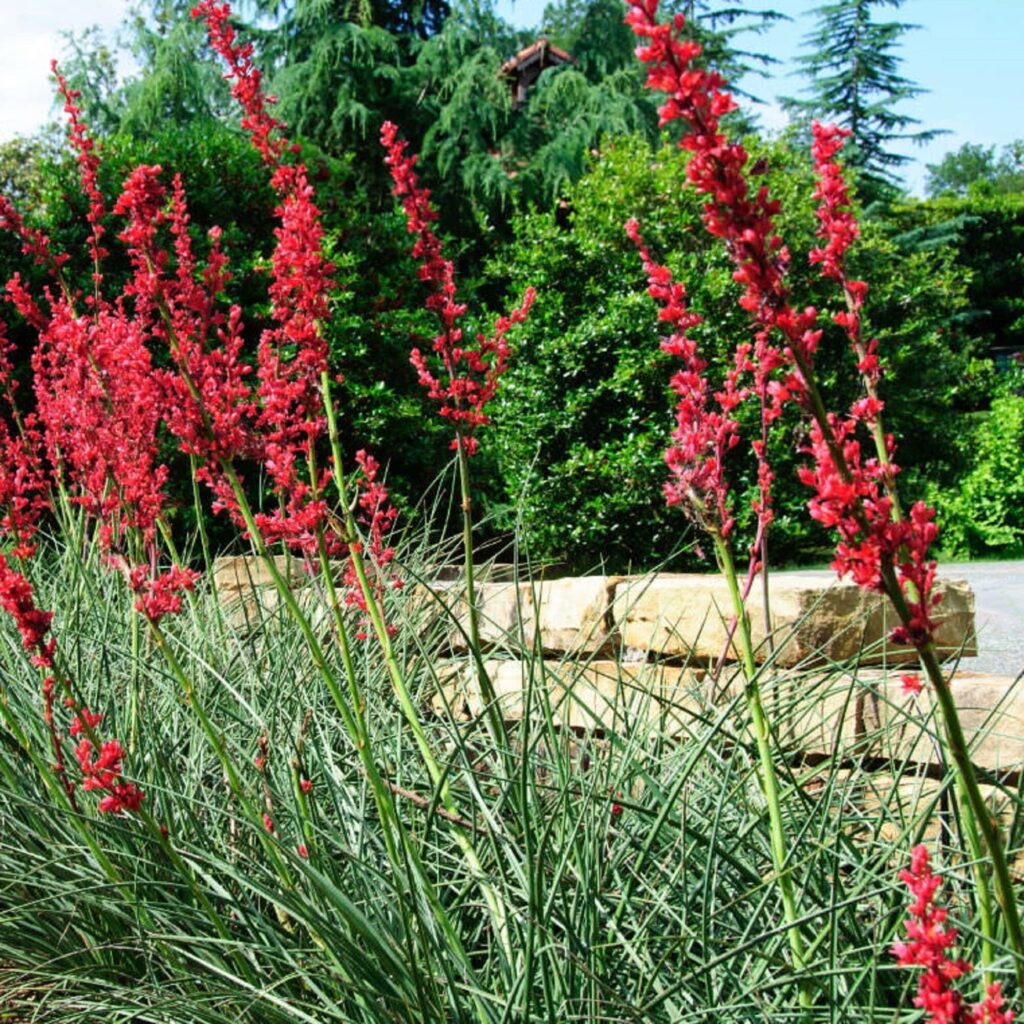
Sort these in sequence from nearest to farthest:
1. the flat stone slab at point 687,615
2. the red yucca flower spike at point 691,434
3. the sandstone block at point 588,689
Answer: the red yucca flower spike at point 691,434, the sandstone block at point 588,689, the flat stone slab at point 687,615

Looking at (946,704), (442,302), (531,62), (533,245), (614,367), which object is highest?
(531,62)

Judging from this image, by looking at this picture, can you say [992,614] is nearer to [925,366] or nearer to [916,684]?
[916,684]

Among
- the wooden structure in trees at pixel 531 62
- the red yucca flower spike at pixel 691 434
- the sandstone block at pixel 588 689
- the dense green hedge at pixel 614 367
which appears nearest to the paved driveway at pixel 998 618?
the sandstone block at pixel 588 689

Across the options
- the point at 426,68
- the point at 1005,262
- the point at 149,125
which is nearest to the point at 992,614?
the point at 426,68

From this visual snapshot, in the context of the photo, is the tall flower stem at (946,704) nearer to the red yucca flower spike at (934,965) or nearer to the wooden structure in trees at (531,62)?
the red yucca flower spike at (934,965)

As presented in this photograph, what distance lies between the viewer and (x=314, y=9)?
14.0m

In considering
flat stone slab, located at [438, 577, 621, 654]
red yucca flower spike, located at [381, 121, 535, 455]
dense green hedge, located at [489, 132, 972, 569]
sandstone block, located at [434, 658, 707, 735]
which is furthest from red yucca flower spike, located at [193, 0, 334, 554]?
dense green hedge, located at [489, 132, 972, 569]

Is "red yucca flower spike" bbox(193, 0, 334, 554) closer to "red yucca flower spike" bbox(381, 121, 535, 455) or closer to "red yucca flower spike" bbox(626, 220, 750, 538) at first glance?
"red yucca flower spike" bbox(381, 121, 535, 455)

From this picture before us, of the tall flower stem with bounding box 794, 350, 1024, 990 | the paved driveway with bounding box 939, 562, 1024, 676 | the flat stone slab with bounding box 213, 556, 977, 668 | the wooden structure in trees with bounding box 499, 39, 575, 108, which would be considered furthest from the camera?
the wooden structure in trees with bounding box 499, 39, 575, 108

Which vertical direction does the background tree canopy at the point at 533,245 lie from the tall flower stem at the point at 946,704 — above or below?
above

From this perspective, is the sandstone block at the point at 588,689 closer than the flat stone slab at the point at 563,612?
Yes

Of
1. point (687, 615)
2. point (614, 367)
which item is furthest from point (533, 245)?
point (687, 615)

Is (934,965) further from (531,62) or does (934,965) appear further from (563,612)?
(531,62)

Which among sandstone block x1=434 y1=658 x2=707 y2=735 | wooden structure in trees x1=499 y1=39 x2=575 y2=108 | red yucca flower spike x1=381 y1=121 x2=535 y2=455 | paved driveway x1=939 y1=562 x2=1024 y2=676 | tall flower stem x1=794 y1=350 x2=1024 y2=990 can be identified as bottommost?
paved driveway x1=939 y1=562 x2=1024 y2=676
